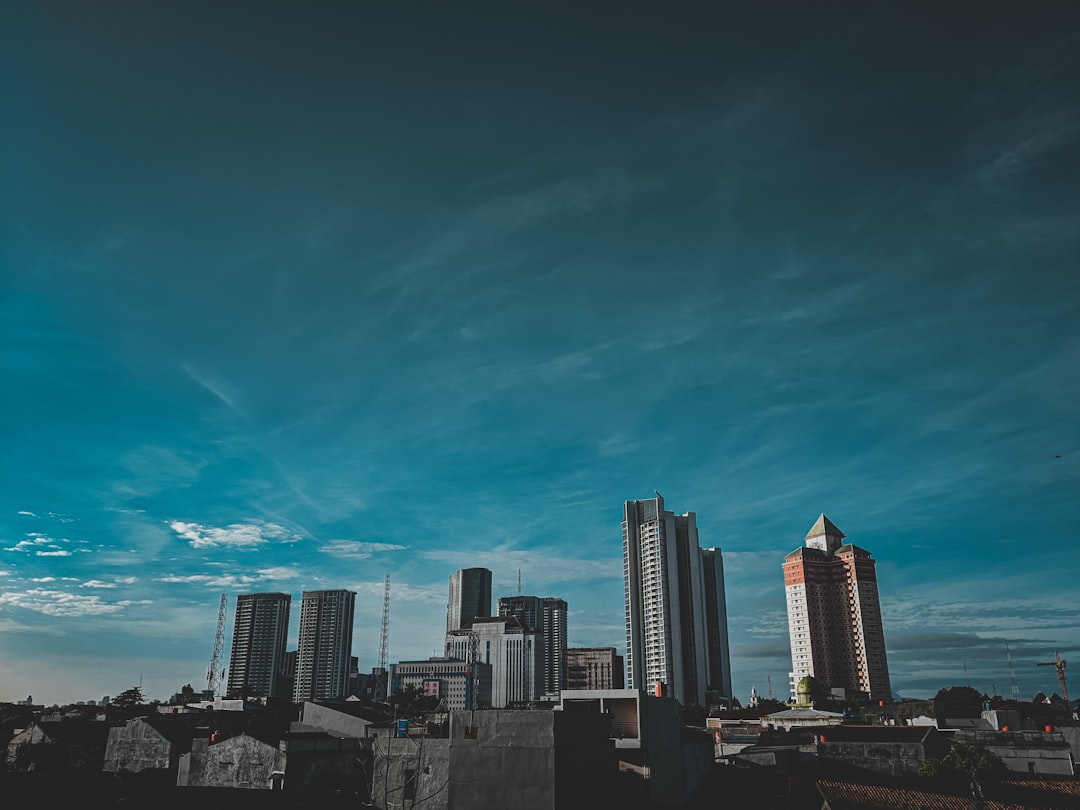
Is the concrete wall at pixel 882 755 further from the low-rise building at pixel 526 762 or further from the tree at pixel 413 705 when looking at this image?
the tree at pixel 413 705

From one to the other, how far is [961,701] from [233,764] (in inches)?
4813

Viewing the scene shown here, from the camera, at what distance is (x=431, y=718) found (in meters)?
46.6

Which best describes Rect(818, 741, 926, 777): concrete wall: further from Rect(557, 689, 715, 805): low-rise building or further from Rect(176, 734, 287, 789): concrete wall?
Rect(176, 734, 287, 789): concrete wall

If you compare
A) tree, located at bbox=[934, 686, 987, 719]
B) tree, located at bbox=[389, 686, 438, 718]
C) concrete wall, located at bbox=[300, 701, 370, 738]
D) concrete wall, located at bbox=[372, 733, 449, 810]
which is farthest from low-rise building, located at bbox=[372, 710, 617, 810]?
tree, located at bbox=[934, 686, 987, 719]

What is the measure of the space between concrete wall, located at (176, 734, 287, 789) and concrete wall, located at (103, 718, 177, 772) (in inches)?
300

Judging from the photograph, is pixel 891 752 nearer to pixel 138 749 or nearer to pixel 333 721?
pixel 333 721

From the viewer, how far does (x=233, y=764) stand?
44.4 m

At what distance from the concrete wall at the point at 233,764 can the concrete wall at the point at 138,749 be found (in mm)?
7627

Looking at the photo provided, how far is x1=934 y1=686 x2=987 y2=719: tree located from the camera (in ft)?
386

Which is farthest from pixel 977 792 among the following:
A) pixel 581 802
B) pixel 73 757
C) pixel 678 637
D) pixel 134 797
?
pixel 678 637

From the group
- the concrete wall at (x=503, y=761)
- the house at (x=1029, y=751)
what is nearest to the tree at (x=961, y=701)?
the house at (x=1029, y=751)

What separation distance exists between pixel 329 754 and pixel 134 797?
18989 millimetres

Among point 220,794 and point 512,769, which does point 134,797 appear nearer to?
point 220,794

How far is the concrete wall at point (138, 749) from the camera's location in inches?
2124
